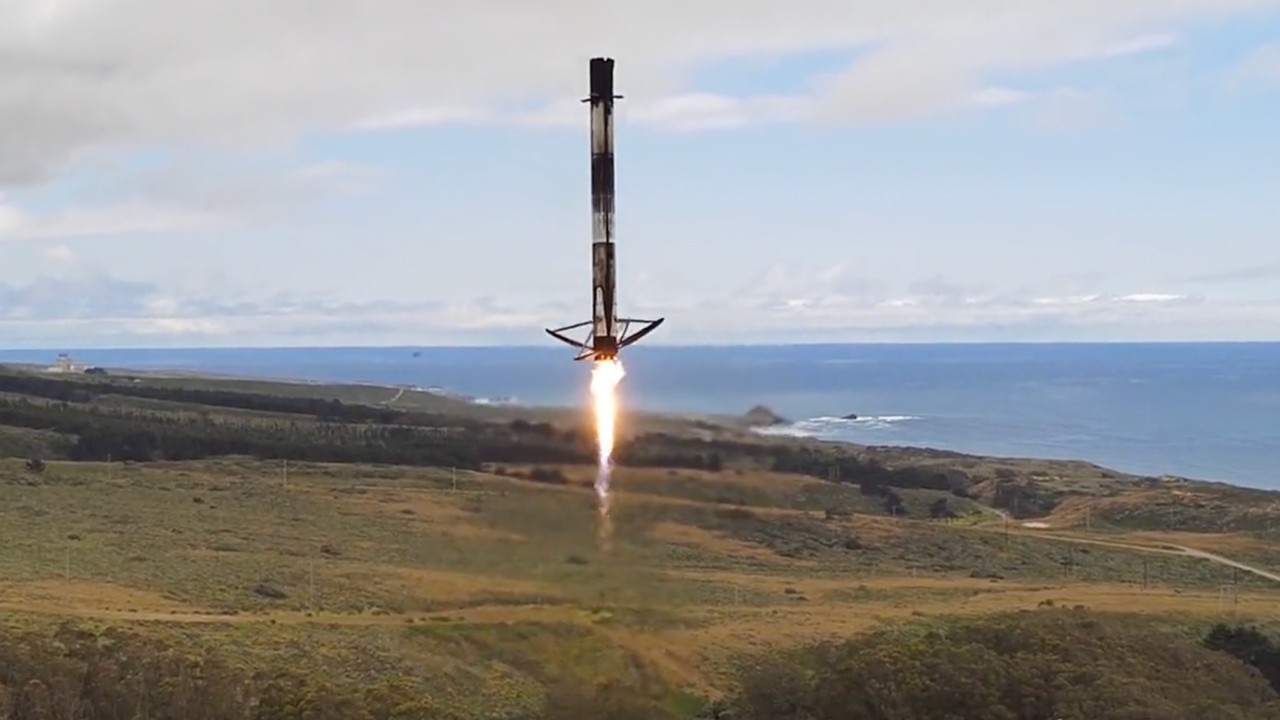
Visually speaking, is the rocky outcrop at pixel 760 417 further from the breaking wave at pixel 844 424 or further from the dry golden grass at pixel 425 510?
the breaking wave at pixel 844 424

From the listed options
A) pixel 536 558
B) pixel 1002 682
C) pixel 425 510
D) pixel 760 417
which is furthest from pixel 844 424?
pixel 536 558

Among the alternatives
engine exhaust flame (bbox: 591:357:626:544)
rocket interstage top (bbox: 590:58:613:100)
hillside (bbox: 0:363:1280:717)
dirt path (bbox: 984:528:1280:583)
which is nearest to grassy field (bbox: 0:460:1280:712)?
hillside (bbox: 0:363:1280:717)

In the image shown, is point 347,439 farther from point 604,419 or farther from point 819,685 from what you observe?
point 819,685

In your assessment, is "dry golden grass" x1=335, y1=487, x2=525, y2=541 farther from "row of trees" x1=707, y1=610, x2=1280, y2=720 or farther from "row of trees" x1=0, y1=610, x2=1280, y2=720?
"row of trees" x1=707, y1=610, x2=1280, y2=720

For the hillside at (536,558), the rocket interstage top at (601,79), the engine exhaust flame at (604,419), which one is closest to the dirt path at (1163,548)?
the hillside at (536,558)

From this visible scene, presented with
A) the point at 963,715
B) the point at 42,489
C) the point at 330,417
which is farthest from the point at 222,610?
the point at 330,417
